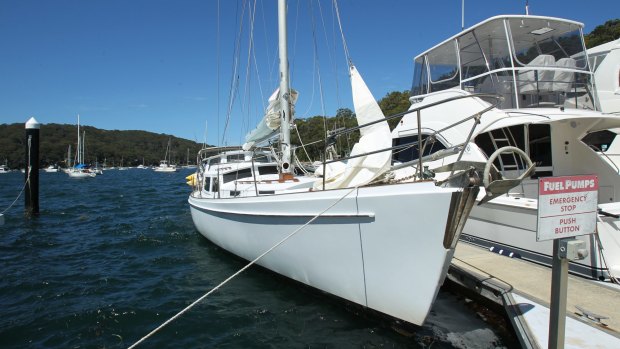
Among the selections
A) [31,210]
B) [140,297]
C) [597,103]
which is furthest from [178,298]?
[31,210]

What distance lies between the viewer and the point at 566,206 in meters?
2.75

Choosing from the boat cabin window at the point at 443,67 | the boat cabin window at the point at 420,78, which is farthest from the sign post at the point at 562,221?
the boat cabin window at the point at 420,78

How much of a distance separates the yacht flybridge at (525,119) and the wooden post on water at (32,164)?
45.2 ft

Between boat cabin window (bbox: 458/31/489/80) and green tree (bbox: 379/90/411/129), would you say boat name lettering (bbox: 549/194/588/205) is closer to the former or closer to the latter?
boat cabin window (bbox: 458/31/489/80)

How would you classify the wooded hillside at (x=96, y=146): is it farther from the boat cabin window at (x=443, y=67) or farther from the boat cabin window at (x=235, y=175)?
the boat cabin window at (x=443, y=67)

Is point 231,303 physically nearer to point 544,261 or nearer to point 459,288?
point 459,288

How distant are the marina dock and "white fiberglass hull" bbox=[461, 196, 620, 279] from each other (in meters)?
0.24

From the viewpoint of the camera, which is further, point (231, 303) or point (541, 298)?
point (231, 303)

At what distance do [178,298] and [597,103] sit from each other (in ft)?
29.9

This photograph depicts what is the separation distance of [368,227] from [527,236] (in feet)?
11.9

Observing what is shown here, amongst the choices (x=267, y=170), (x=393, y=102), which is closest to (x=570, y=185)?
(x=267, y=170)

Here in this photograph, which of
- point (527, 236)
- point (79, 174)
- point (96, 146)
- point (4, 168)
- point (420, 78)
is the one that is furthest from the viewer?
point (96, 146)

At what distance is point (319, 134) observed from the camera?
38.5 metres

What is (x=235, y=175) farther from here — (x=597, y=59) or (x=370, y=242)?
(x=597, y=59)
